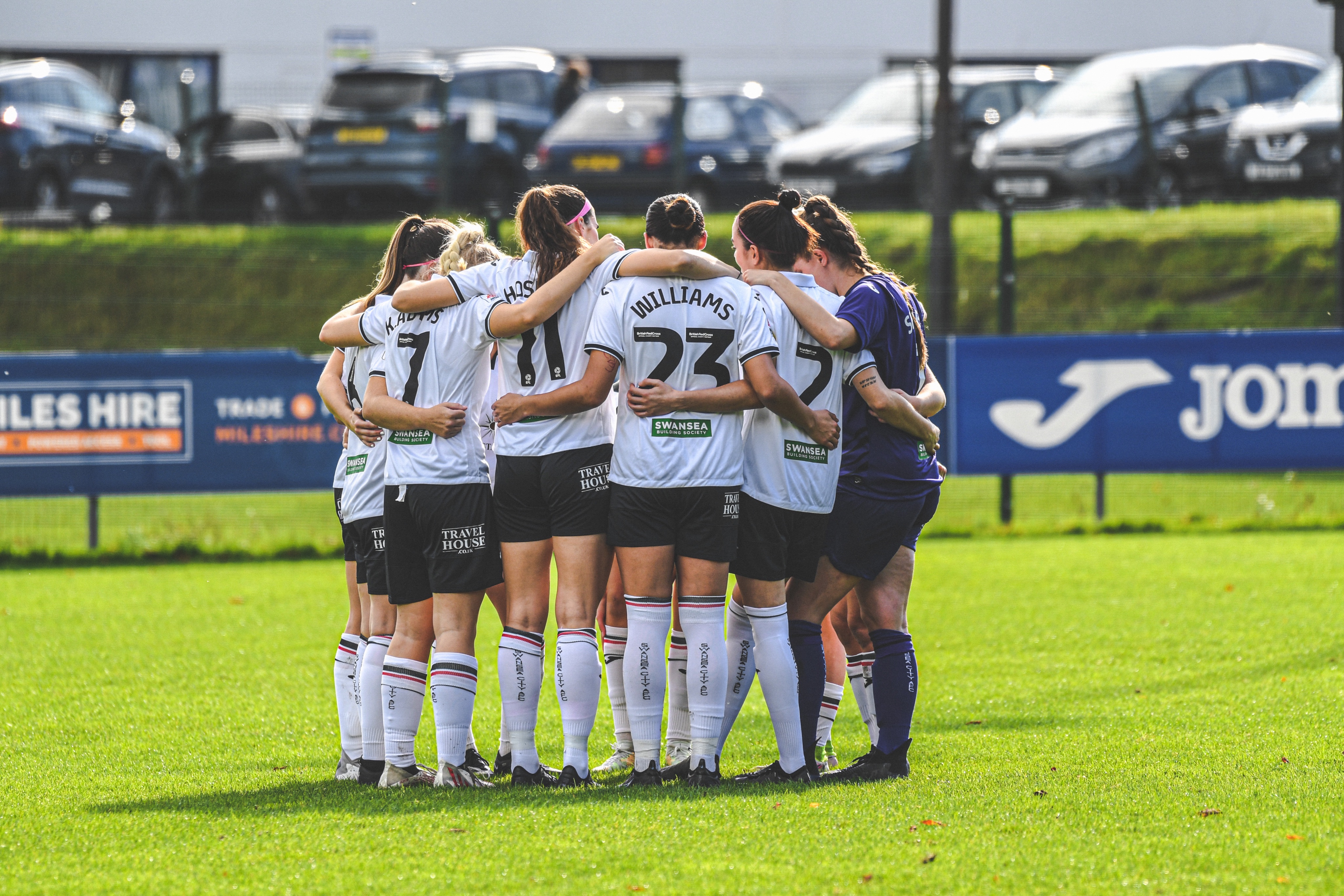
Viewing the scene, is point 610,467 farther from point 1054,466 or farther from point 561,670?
point 1054,466

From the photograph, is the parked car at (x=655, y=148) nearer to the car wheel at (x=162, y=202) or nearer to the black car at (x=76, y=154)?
the car wheel at (x=162, y=202)

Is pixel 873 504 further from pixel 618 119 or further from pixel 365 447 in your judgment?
pixel 618 119

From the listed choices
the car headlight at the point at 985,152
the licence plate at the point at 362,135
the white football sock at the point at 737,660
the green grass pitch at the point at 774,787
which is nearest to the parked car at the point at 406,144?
the licence plate at the point at 362,135

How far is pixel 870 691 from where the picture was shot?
557 cm

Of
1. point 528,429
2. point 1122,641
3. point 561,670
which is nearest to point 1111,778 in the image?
point 561,670

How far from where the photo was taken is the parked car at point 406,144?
62.0 feet

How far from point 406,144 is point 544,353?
14652 millimetres

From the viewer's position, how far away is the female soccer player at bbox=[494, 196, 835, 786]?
4.95 m

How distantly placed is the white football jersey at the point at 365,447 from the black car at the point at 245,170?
1516cm

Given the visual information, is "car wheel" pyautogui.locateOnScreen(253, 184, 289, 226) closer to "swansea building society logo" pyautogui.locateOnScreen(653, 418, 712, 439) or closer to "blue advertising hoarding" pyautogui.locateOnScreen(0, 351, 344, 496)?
"blue advertising hoarding" pyautogui.locateOnScreen(0, 351, 344, 496)

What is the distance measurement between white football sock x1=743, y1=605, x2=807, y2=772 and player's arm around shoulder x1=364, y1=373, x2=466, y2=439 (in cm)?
117

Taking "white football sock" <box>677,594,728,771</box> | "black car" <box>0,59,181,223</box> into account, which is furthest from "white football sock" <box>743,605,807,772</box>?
"black car" <box>0,59,181,223</box>

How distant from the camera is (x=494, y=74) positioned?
21.0m

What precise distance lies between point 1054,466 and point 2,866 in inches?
365
